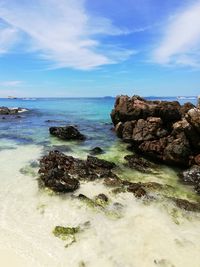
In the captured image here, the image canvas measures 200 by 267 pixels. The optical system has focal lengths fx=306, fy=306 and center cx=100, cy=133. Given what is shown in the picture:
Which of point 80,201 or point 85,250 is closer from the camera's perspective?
point 85,250

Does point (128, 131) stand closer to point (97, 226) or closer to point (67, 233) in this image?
point (97, 226)

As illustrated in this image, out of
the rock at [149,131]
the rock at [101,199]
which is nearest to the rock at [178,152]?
the rock at [149,131]

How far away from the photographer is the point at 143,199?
46.4 ft

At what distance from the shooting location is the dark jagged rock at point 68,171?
50.2 ft

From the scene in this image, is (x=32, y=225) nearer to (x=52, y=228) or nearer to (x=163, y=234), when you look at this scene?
(x=52, y=228)

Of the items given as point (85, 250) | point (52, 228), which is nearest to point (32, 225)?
point (52, 228)

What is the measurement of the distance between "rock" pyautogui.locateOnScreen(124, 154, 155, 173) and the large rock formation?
0.98 metres

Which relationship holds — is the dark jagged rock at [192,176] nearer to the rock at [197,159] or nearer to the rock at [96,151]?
the rock at [197,159]

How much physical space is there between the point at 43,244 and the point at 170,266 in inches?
168

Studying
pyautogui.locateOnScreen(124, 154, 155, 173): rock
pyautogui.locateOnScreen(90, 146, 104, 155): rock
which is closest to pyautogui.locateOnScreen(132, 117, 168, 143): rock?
pyautogui.locateOnScreen(124, 154, 155, 173): rock

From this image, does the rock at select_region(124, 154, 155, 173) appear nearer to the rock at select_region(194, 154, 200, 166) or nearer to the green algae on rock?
the rock at select_region(194, 154, 200, 166)

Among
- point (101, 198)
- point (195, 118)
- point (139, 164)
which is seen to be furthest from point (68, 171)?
point (195, 118)

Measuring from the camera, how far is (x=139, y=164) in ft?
64.8

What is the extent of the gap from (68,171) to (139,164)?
485cm
